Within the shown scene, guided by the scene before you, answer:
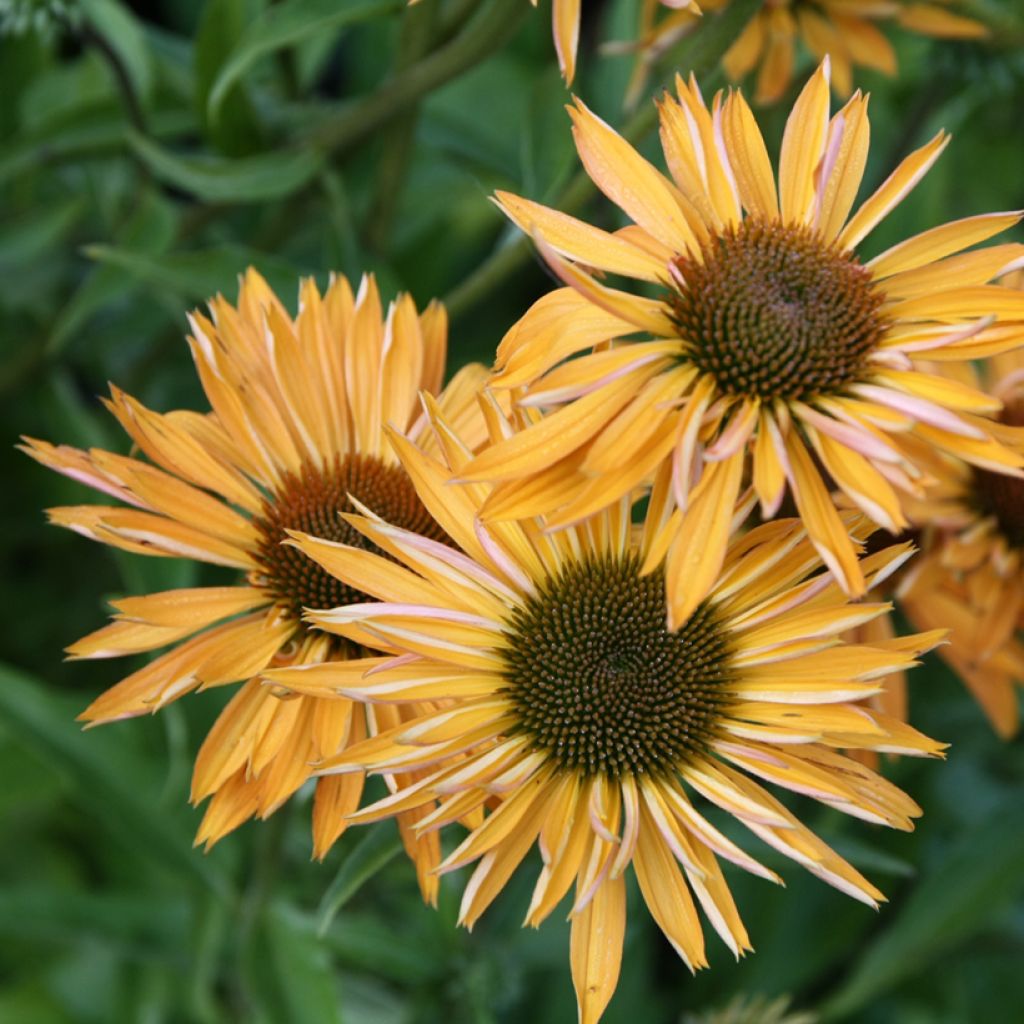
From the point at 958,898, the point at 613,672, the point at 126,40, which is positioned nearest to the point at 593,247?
the point at 613,672

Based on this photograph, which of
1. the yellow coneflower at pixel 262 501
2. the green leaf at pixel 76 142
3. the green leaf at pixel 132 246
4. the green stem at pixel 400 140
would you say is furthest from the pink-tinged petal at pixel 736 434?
the green leaf at pixel 76 142

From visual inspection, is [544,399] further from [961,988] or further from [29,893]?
[961,988]

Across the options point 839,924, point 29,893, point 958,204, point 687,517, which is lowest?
point 839,924

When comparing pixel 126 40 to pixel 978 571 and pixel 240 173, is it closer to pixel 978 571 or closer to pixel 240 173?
pixel 240 173

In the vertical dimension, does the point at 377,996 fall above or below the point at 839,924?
above

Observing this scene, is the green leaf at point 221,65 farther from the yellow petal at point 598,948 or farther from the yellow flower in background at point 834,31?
the yellow petal at point 598,948

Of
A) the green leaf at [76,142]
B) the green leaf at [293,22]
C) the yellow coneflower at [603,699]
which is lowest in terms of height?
the yellow coneflower at [603,699]

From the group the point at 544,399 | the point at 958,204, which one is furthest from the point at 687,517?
the point at 958,204
